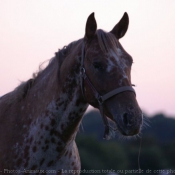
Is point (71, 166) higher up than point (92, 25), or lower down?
lower down

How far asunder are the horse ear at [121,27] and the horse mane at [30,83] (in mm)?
529

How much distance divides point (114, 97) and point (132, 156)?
21649 mm

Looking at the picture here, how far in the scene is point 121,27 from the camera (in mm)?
5582

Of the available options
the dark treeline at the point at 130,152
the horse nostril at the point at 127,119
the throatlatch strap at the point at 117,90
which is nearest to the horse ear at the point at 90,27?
the throatlatch strap at the point at 117,90

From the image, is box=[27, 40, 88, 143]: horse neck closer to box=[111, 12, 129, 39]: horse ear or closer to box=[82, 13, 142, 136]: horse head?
box=[82, 13, 142, 136]: horse head

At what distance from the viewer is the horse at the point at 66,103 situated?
16.1 feet

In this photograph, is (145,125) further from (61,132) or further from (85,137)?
(85,137)

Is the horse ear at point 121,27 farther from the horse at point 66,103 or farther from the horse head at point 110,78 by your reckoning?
the horse head at point 110,78

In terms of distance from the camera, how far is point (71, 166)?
217 inches

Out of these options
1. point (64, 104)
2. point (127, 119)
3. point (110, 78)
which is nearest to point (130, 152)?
point (64, 104)

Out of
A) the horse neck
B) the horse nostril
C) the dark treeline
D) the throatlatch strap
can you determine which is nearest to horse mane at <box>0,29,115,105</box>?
the horse neck

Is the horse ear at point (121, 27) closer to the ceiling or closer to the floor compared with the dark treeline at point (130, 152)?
closer to the ceiling

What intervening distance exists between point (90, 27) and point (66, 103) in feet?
3.08

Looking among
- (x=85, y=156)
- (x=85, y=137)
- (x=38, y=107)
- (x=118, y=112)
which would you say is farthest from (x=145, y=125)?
(x=85, y=137)
